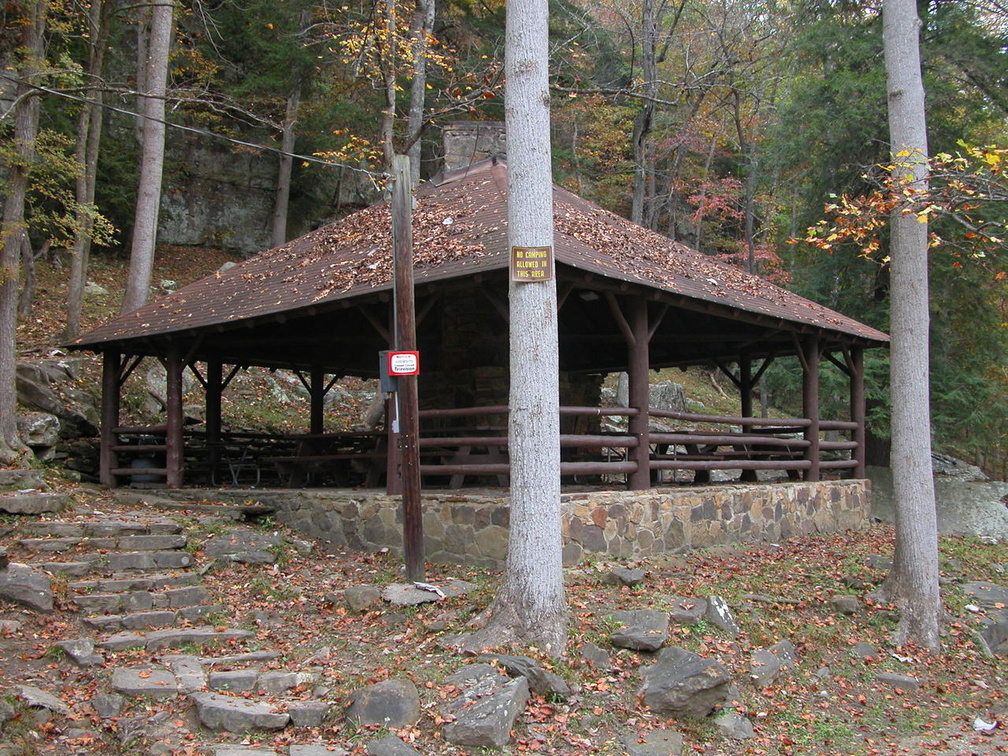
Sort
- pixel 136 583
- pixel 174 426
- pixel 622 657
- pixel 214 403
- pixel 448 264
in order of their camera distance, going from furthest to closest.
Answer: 1. pixel 214 403
2. pixel 174 426
3. pixel 448 264
4. pixel 136 583
5. pixel 622 657

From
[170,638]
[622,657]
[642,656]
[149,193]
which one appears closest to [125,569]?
[170,638]

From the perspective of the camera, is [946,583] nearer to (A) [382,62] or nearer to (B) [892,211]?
(B) [892,211]

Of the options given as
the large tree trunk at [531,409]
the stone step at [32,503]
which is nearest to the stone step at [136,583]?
the stone step at [32,503]

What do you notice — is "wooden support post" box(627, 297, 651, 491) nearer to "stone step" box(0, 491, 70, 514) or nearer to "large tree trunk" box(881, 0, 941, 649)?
"large tree trunk" box(881, 0, 941, 649)

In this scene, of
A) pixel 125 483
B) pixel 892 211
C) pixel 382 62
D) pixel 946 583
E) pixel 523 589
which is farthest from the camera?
pixel 382 62

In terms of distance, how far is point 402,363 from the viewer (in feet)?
24.8

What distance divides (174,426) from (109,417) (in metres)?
1.44

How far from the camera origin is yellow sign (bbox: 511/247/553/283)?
6426mm

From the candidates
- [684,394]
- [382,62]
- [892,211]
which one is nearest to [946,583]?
[892,211]

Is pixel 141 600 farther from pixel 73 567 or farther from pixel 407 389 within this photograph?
pixel 407 389

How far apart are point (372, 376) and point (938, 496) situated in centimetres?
1030

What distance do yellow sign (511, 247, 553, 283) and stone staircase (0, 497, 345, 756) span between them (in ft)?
10.6

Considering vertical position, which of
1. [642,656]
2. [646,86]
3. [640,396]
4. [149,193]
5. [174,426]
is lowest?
[642,656]

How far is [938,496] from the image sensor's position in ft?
48.0
